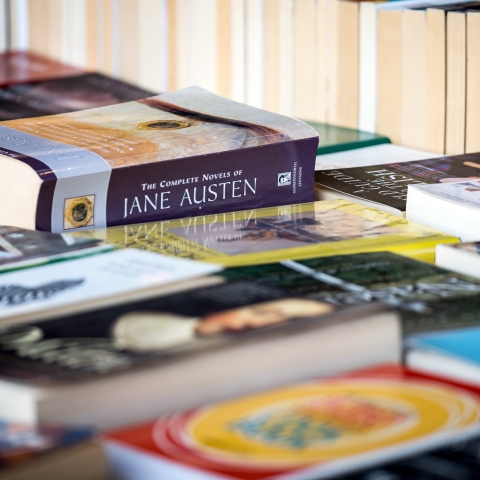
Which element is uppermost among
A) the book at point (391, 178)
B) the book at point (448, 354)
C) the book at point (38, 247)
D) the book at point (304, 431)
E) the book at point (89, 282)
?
the book at point (391, 178)

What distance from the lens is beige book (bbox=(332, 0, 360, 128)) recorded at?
1.18m

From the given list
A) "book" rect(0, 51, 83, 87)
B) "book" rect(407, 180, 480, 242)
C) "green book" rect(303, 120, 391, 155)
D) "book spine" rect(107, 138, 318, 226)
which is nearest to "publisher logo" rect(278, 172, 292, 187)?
"book spine" rect(107, 138, 318, 226)

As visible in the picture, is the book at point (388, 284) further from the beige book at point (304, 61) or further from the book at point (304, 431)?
the beige book at point (304, 61)

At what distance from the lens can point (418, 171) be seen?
932mm

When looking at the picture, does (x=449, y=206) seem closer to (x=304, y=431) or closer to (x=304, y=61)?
(x=304, y=431)

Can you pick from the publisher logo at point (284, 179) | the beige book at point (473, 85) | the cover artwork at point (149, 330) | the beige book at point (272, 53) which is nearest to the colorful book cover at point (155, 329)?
the cover artwork at point (149, 330)

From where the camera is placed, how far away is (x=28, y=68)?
170 centimetres

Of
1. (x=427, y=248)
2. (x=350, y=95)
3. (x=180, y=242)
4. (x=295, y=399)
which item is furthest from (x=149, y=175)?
(x=350, y=95)

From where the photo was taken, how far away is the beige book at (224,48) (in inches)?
55.2

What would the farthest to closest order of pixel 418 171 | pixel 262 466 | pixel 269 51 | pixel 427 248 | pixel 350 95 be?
pixel 269 51 → pixel 350 95 → pixel 418 171 → pixel 427 248 → pixel 262 466

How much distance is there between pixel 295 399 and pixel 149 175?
0.38 meters

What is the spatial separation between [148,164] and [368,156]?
1.30 feet

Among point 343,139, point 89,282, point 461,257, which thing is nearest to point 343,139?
point 343,139

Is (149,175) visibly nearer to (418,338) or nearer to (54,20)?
(418,338)
